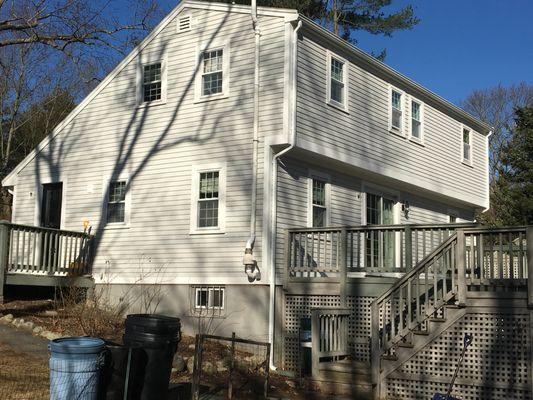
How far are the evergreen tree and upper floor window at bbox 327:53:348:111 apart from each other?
1722cm

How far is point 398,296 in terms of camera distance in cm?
1159

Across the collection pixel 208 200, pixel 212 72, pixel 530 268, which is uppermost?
pixel 212 72

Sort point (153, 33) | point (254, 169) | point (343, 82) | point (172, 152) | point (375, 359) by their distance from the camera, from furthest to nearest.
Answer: point (153, 33) < point (343, 82) < point (172, 152) < point (254, 169) < point (375, 359)

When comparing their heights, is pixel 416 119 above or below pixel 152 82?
below

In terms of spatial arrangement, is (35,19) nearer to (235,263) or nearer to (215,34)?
(215,34)

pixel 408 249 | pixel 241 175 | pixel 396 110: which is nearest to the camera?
pixel 408 249

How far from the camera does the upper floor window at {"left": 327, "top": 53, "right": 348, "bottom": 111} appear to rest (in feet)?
49.0

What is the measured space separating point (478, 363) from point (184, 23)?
1022cm

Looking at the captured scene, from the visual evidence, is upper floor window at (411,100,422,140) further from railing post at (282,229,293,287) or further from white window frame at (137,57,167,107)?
white window frame at (137,57,167,107)

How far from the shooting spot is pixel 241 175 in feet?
45.4

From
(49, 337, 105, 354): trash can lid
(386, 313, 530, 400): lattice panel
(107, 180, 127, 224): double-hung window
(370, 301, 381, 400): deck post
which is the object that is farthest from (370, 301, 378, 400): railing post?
(107, 180, 127, 224): double-hung window

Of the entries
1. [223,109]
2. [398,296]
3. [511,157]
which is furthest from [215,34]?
[511,157]

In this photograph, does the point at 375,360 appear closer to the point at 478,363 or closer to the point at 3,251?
the point at 478,363

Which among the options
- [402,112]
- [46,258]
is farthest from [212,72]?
[46,258]
